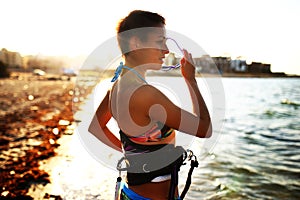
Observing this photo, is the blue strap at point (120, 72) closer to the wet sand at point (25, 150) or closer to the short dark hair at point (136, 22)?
the short dark hair at point (136, 22)

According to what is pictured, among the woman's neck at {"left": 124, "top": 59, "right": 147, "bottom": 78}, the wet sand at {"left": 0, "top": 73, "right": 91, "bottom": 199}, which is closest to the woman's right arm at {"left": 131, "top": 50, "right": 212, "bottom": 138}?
the woman's neck at {"left": 124, "top": 59, "right": 147, "bottom": 78}

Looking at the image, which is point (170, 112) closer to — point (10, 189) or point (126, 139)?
point (126, 139)

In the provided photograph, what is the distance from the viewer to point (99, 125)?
3055 mm

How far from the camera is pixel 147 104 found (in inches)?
84.5

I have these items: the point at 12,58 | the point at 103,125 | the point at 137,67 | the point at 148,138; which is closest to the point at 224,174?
the point at 103,125

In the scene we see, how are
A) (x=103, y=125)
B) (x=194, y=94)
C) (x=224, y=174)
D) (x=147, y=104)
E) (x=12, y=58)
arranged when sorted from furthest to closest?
1. (x=12, y=58)
2. (x=224, y=174)
3. (x=103, y=125)
4. (x=194, y=94)
5. (x=147, y=104)

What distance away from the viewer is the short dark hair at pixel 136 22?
237 cm

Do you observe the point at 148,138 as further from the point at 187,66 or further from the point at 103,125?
the point at 103,125

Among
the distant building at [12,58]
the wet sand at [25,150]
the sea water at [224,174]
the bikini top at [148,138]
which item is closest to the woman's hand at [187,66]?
the bikini top at [148,138]

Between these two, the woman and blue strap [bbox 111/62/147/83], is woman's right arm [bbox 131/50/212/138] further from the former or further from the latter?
blue strap [bbox 111/62/147/83]

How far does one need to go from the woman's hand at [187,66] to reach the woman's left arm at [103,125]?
78 centimetres

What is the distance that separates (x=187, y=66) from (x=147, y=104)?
47 cm

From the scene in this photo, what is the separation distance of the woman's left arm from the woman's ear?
1.91 feet

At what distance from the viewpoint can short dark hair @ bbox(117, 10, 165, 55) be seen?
2.37m
